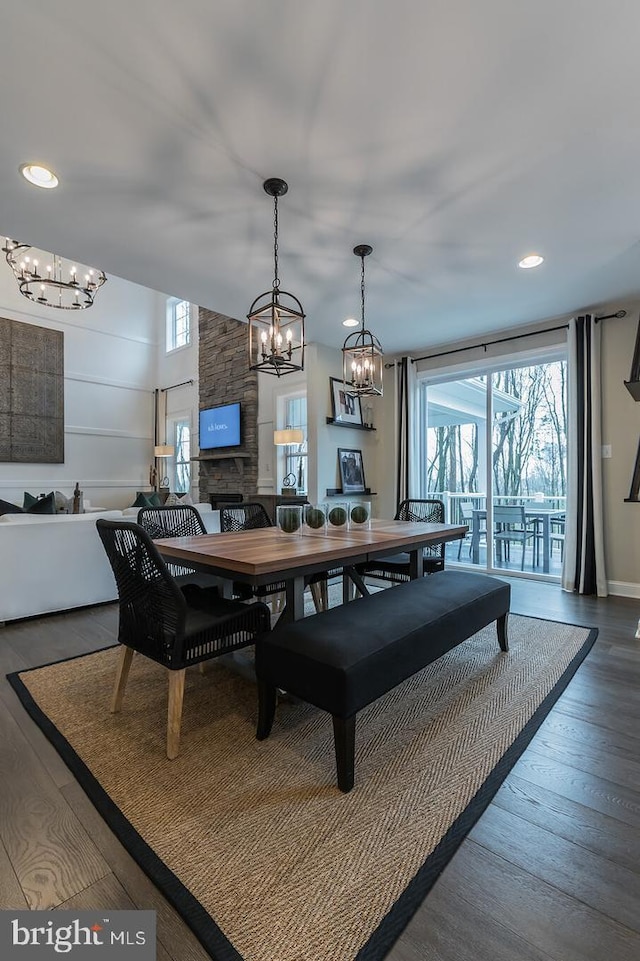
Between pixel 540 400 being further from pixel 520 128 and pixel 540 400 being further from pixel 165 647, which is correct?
pixel 165 647

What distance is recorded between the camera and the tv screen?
21.2 feet

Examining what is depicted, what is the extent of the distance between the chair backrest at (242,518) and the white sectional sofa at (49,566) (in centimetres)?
125

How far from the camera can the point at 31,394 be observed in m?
7.04

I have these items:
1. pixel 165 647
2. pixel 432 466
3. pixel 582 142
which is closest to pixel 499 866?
pixel 165 647

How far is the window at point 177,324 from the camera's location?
27.0ft

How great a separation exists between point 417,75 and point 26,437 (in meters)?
7.43

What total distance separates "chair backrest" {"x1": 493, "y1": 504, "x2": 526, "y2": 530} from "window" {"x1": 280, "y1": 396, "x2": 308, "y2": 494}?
2426 mm

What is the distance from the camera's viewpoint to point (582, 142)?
210 cm

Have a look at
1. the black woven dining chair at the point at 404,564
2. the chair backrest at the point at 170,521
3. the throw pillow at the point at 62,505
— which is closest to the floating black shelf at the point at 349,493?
the black woven dining chair at the point at 404,564

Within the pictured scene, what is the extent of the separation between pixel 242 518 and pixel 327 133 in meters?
2.40

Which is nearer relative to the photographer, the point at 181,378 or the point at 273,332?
the point at 273,332

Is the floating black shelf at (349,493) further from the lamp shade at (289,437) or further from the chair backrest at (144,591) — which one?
the chair backrest at (144,591)

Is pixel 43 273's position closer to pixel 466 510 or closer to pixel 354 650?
pixel 466 510

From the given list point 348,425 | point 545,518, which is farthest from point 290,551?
point 545,518
